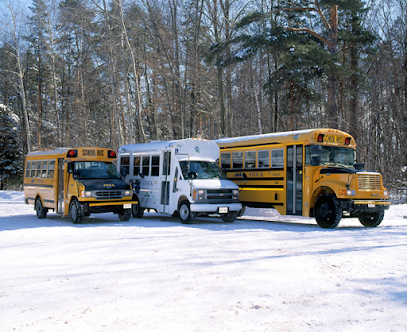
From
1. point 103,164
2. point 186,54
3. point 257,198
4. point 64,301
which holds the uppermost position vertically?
point 186,54

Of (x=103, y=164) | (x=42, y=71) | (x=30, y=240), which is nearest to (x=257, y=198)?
(x=103, y=164)

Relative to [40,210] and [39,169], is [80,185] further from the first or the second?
[39,169]

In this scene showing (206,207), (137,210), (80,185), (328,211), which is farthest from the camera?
(137,210)

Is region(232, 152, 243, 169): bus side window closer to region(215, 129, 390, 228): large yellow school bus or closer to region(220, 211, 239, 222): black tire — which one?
region(215, 129, 390, 228): large yellow school bus

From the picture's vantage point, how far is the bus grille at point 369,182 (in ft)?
41.7

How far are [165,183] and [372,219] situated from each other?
22.3ft

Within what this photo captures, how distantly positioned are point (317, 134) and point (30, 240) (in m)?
8.75

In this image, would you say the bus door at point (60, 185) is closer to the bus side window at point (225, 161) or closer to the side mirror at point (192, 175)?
the side mirror at point (192, 175)

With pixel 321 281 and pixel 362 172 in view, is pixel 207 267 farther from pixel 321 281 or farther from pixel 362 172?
pixel 362 172

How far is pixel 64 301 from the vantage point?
5.30 m

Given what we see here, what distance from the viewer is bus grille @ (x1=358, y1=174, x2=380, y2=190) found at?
1271 centimetres

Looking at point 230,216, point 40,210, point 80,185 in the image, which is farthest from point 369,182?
point 40,210

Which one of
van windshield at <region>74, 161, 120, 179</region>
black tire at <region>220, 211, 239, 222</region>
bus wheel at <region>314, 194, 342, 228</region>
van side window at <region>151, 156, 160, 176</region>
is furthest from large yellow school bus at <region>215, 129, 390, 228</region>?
van windshield at <region>74, 161, 120, 179</region>

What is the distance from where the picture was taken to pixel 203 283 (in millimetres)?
6098
